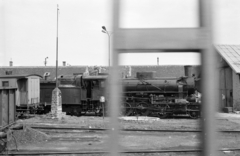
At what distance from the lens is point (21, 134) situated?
27.9ft

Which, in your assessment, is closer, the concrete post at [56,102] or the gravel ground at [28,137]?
the gravel ground at [28,137]

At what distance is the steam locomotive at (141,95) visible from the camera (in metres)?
16.5

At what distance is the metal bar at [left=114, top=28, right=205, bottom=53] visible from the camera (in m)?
1.40

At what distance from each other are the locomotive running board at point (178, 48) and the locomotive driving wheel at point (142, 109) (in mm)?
15206

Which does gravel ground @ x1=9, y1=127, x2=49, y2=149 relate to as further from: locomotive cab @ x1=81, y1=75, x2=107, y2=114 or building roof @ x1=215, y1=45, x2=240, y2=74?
building roof @ x1=215, y1=45, x2=240, y2=74

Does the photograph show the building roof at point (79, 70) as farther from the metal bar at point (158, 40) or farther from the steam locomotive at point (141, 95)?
the metal bar at point (158, 40)

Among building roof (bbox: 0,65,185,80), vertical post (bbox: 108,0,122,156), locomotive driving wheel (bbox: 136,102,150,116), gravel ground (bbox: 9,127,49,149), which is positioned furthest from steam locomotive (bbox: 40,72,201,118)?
building roof (bbox: 0,65,185,80)

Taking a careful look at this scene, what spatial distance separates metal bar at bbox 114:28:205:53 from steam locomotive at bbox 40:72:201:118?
565 inches

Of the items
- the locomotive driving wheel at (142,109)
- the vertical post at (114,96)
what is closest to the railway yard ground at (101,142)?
the vertical post at (114,96)

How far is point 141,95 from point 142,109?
0.93 meters

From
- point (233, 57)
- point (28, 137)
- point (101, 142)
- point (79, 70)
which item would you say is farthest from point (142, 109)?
point (79, 70)

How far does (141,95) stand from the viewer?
17.0 meters

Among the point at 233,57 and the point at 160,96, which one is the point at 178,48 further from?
the point at 233,57

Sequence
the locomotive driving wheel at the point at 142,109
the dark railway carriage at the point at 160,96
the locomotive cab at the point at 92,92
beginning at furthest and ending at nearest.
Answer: the locomotive cab at the point at 92,92 < the locomotive driving wheel at the point at 142,109 < the dark railway carriage at the point at 160,96
